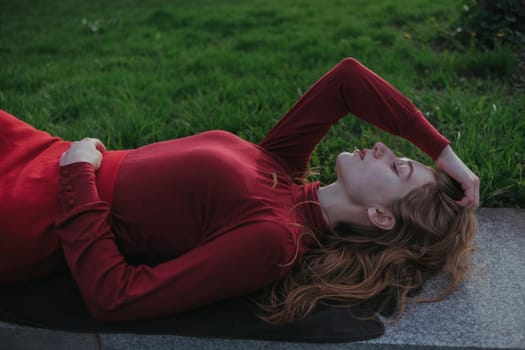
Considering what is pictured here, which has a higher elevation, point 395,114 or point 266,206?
point 395,114

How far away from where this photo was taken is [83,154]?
2.36 m

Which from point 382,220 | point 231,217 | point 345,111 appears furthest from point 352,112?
point 231,217

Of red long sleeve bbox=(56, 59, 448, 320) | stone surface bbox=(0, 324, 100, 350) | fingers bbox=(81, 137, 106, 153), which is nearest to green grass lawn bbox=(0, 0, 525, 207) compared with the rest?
red long sleeve bbox=(56, 59, 448, 320)

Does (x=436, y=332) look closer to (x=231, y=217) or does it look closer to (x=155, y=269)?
(x=231, y=217)

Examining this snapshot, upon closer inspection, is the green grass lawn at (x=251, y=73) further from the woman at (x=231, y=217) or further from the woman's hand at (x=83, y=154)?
the woman's hand at (x=83, y=154)

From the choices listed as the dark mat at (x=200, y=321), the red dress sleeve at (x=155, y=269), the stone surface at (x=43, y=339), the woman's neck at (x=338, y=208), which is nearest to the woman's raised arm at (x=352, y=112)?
the woman's neck at (x=338, y=208)

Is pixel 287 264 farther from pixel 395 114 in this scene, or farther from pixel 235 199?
pixel 395 114

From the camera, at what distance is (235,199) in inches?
87.7

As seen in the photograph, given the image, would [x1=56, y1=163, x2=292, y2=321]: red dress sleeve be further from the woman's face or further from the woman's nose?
the woman's nose

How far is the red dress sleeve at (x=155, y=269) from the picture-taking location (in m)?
2.09

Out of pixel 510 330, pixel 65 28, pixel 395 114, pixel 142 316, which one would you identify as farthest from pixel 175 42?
pixel 510 330

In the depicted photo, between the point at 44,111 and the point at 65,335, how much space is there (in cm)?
239

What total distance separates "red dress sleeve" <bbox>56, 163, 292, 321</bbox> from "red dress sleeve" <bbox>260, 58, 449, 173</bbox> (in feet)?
2.15

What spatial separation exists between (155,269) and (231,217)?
36 cm
